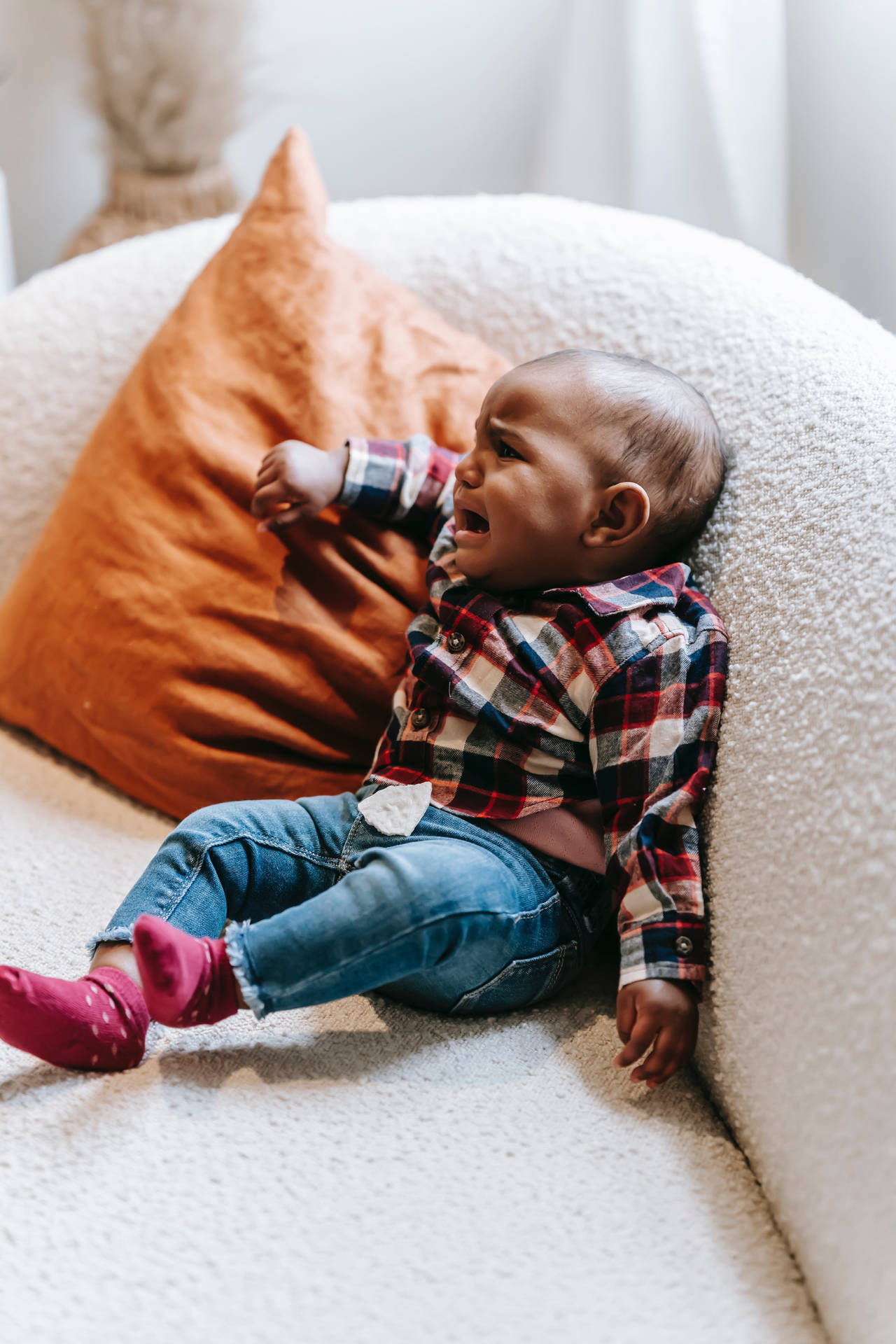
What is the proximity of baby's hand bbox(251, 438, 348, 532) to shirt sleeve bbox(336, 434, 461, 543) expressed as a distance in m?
0.01

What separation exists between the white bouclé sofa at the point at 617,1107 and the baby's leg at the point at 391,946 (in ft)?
0.13

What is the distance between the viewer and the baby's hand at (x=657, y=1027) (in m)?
0.70

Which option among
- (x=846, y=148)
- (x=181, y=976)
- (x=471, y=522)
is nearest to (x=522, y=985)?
(x=181, y=976)

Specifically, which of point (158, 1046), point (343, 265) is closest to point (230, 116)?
point (343, 265)

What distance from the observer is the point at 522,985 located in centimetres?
77

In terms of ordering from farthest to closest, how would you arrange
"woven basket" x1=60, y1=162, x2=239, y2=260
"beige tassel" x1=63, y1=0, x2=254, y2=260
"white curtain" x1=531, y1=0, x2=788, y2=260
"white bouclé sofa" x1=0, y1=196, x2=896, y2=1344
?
"woven basket" x1=60, y1=162, x2=239, y2=260 → "beige tassel" x1=63, y1=0, x2=254, y2=260 → "white curtain" x1=531, y1=0, x2=788, y2=260 → "white bouclé sofa" x1=0, y1=196, x2=896, y2=1344

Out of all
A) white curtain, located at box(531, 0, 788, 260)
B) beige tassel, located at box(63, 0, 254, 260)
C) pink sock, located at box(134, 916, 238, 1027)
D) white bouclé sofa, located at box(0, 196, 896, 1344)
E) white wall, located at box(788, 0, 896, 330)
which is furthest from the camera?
beige tassel, located at box(63, 0, 254, 260)

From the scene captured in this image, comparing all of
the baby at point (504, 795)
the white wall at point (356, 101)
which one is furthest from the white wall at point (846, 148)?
the baby at point (504, 795)

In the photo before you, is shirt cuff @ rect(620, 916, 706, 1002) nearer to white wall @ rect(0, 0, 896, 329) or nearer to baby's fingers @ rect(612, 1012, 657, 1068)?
baby's fingers @ rect(612, 1012, 657, 1068)

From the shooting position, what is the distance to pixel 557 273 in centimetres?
109

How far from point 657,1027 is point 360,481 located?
0.51m

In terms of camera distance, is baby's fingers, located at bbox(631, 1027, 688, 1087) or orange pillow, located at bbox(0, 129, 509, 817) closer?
baby's fingers, located at bbox(631, 1027, 688, 1087)

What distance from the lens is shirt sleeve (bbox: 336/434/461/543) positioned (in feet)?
3.07

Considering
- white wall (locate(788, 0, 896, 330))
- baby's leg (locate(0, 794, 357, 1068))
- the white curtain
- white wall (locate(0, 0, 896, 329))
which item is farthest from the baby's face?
white wall (locate(0, 0, 896, 329))
